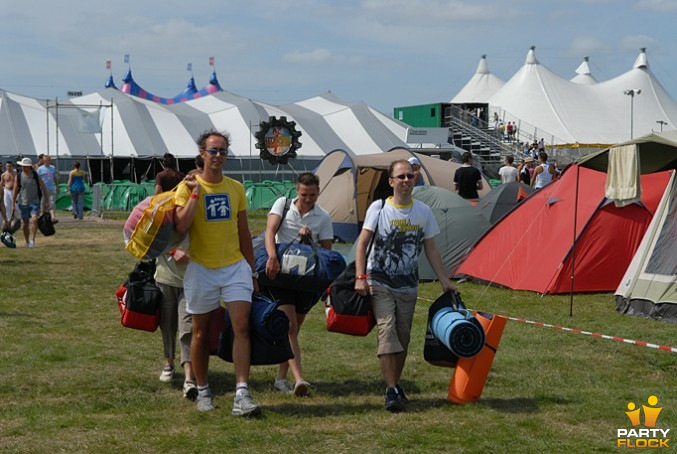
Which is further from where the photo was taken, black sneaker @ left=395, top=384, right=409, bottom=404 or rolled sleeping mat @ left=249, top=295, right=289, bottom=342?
black sneaker @ left=395, top=384, right=409, bottom=404

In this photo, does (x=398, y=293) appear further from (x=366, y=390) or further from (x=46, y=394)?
(x=46, y=394)

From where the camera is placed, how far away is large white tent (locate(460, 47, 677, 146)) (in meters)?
61.5

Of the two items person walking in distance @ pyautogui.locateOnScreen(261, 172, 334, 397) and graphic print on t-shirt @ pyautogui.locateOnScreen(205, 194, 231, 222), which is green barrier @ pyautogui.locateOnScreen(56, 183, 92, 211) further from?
graphic print on t-shirt @ pyautogui.locateOnScreen(205, 194, 231, 222)

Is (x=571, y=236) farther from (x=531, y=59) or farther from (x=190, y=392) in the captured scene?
(x=531, y=59)

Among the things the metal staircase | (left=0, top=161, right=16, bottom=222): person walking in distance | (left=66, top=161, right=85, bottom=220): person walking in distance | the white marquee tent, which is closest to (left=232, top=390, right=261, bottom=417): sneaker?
(left=0, top=161, right=16, bottom=222): person walking in distance

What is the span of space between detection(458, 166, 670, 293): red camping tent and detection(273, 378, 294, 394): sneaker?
5.93 metres

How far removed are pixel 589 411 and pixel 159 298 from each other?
3075 millimetres

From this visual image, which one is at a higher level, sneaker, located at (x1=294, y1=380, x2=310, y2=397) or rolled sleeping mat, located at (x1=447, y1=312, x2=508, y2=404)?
rolled sleeping mat, located at (x1=447, y1=312, x2=508, y2=404)

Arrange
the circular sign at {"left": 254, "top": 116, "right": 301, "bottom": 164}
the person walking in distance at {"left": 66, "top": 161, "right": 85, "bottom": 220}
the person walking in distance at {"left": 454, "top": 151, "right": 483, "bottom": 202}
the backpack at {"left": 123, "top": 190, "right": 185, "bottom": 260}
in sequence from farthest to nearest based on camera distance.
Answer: the circular sign at {"left": 254, "top": 116, "right": 301, "bottom": 164} → the person walking in distance at {"left": 66, "top": 161, "right": 85, "bottom": 220} → the person walking in distance at {"left": 454, "top": 151, "right": 483, "bottom": 202} → the backpack at {"left": 123, "top": 190, "right": 185, "bottom": 260}

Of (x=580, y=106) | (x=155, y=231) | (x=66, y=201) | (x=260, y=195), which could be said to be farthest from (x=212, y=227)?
(x=580, y=106)

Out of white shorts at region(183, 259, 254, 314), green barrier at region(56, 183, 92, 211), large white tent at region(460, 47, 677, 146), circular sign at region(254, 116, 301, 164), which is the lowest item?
green barrier at region(56, 183, 92, 211)

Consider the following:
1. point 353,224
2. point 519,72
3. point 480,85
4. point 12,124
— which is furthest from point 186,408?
point 480,85

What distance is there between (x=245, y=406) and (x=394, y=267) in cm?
133

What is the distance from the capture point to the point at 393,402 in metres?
6.60
